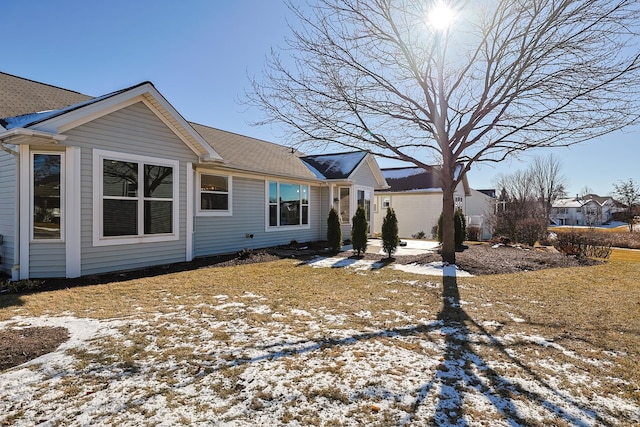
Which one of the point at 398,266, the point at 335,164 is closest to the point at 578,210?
the point at 335,164

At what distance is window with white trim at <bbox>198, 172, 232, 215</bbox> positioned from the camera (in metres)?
10.6

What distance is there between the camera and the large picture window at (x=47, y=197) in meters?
7.04

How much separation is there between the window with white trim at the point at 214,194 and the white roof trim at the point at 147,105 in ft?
3.75

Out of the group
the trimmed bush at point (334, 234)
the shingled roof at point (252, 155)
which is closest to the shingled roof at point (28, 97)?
the shingled roof at point (252, 155)

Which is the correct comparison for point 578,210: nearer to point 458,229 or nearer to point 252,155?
point 458,229

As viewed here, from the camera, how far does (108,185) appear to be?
7742 mm

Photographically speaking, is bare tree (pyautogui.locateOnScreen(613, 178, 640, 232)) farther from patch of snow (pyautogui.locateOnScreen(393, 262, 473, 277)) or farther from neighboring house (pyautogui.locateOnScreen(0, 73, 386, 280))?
neighboring house (pyautogui.locateOnScreen(0, 73, 386, 280))

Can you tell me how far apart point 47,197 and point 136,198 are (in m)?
1.69

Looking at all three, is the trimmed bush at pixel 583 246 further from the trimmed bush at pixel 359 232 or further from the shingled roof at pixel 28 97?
the shingled roof at pixel 28 97

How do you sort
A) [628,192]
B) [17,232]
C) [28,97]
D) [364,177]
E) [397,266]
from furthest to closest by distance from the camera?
[628,192] → [364,177] → [397,266] → [28,97] → [17,232]

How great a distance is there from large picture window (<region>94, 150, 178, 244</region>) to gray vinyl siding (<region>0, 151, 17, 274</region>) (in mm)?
1627

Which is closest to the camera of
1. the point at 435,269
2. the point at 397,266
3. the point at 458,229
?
the point at 435,269

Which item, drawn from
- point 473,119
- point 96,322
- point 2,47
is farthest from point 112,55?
point 473,119

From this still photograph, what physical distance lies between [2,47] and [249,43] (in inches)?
280
